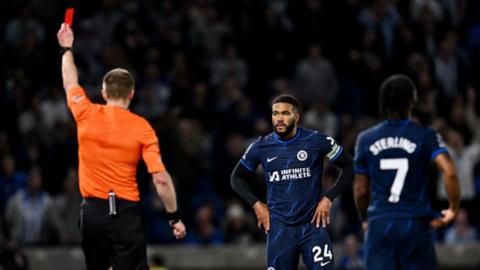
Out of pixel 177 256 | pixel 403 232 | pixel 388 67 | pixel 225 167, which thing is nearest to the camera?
pixel 403 232

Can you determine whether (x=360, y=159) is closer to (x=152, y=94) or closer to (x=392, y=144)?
(x=392, y=144)

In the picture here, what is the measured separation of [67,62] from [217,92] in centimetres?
993

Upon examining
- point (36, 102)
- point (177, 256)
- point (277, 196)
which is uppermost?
point (36, 102)

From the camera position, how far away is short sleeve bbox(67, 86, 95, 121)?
1012cm

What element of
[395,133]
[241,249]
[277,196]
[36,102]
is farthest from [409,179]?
[36,102]

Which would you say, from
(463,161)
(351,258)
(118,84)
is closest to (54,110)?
(351,258)

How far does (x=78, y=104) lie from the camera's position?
10.1m

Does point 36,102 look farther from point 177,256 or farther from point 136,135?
point 136,135

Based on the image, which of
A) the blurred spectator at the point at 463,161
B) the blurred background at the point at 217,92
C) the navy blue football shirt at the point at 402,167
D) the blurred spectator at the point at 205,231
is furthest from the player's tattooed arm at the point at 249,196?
the blurred spectator at the point at 463,161

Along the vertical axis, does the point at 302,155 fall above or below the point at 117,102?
below

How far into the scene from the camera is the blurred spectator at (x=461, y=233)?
18016mm

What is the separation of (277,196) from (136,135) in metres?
1.40

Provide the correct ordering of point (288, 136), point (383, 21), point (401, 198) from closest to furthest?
point (401, 198) → point (288, 136) → point (383, 21)

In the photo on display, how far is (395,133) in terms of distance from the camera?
9.93m
